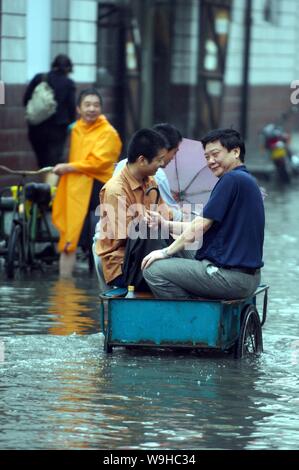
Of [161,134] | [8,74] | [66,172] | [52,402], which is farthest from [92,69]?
[52,402]

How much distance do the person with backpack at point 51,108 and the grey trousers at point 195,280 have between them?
7.36 meters

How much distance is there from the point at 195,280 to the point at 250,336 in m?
0.64

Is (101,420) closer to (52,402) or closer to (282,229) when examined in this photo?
(52,402)

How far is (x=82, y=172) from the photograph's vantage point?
14.2m

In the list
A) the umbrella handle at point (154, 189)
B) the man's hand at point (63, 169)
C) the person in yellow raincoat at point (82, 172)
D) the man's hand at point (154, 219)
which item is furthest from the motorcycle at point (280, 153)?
the man's hand at point (154, 219)

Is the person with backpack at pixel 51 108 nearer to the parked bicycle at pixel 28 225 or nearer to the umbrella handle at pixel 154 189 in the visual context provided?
the parked bicycle at pixel 28 225

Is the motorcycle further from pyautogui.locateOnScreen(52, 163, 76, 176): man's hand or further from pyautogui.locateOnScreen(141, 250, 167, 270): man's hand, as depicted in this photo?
pyautogui.locateOnScreen(141, 250, 167, 270): man's hand

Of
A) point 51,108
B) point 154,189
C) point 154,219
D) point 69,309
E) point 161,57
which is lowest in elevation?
point 69,309

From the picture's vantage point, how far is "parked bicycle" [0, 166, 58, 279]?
563 inches

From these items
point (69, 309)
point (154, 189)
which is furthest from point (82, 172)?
point (154, 189)

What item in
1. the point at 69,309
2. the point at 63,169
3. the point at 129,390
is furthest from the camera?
the point at 63,169

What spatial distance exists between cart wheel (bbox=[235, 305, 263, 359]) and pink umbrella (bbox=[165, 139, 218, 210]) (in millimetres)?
1442

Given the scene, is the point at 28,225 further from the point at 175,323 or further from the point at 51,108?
the point at 175,323

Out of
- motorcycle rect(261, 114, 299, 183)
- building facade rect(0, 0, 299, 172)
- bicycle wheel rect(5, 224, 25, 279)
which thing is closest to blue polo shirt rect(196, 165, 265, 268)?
bicycle wheel rect(5, 224, 25, 279)
